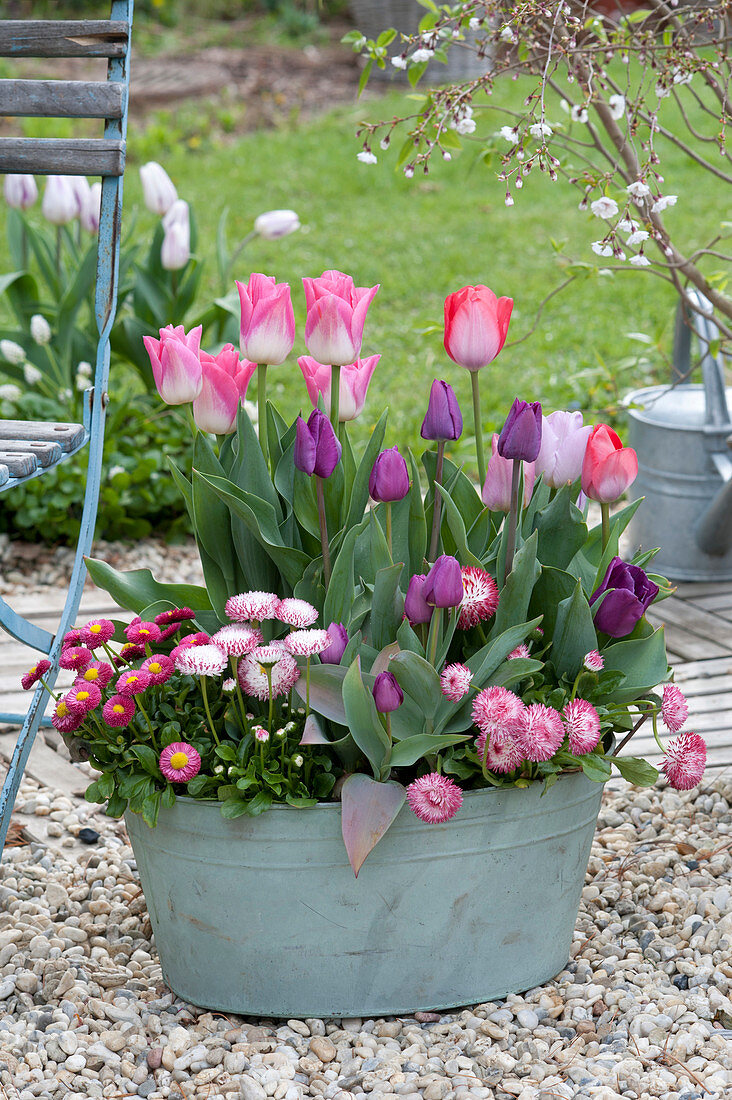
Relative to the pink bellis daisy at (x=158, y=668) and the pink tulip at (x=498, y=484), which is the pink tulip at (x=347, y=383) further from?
the pink bellis daisy at (x=158, y=668)

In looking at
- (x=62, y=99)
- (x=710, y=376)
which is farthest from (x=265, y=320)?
(x=710, y=376)

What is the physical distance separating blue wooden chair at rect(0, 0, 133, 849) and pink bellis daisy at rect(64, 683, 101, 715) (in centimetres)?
31

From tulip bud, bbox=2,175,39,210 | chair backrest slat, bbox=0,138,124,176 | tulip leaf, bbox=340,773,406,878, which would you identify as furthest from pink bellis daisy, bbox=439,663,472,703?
tulip bud, bbox=2,175,39,210

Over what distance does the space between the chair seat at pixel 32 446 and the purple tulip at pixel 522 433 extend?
2.01ft

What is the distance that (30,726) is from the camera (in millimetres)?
1667

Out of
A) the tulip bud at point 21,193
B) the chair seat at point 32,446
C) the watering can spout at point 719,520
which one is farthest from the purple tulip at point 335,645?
the tulip bud at point 21,193

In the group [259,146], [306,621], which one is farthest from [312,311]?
[259,146]

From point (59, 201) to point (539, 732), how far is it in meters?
2.22

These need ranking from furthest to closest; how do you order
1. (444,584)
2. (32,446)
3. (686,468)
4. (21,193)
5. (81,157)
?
1. (21,193)
2. (686,468)
3. (81,157)
4. (32,446)
5. (444,584)

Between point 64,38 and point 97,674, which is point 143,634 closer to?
point 97,674

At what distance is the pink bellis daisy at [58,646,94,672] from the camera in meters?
1.42

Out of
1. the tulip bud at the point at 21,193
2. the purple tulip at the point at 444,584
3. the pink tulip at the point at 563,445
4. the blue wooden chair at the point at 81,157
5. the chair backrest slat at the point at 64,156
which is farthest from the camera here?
the tulip bud at the point at 21,193

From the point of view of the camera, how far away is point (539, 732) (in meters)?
1.32

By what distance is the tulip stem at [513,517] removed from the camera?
1.39 m
